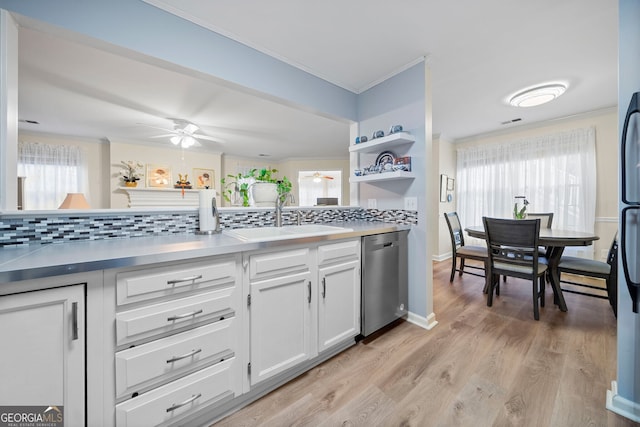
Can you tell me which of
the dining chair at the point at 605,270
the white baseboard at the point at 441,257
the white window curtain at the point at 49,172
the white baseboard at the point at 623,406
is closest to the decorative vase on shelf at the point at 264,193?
the white baseboard at the point at 623,406

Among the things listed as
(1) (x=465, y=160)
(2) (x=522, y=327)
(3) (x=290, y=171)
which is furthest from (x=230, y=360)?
(3) (x=290, y=171)

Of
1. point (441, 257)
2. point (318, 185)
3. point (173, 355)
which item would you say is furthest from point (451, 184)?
point (173, 355)

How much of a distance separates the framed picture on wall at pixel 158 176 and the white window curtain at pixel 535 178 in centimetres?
614

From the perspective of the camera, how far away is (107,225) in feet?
4.18

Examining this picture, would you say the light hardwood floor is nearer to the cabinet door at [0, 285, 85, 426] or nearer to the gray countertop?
the cabinet door at [0, 285, 85, 426]

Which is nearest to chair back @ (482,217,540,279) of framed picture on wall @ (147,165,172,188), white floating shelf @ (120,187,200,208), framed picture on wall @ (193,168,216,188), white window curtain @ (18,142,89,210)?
white floating shelf @ (120,187,200,208)

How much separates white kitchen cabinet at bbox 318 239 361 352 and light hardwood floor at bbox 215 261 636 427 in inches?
7.6

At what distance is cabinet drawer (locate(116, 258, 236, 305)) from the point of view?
2.92ft

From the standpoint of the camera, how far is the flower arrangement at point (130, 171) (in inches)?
179

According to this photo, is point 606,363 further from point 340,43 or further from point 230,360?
point 340,43

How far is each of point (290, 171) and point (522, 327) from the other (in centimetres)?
619

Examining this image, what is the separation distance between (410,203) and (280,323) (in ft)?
4.94

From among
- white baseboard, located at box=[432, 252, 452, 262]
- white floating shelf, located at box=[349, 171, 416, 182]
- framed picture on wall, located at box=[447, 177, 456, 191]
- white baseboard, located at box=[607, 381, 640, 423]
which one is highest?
framed picture on wall, located at box=[447, 177, 456, 191]

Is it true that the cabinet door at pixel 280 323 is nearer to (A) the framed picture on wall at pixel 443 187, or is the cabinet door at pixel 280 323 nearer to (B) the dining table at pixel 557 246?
(B) the dining table at pixel 557 246
